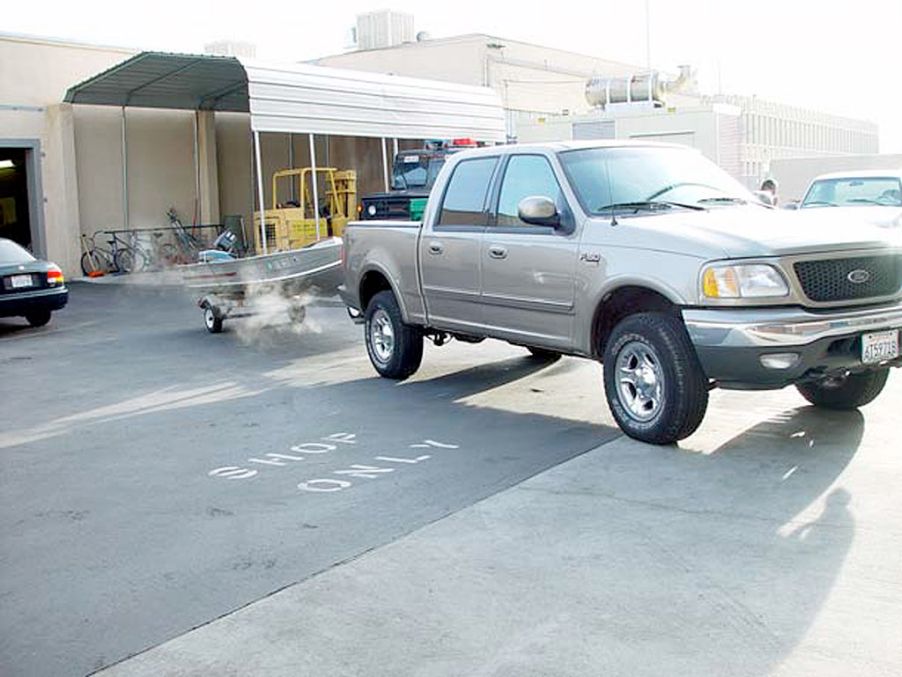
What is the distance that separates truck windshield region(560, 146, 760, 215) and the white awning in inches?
502

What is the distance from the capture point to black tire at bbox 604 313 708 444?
6625 mm

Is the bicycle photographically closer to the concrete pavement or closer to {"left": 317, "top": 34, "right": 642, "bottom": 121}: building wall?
{"left": 317, "top": 34, "right": 642, "bottom": 121}: building wall

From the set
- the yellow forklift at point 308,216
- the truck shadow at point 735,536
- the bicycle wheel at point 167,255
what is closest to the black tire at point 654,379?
the truck shadow at point 735,536

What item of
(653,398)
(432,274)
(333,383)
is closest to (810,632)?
(653,398)

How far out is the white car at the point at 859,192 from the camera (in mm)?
14328

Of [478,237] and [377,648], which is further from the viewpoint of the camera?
[478,237]

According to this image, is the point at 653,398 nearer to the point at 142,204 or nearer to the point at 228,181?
the point at 142,204

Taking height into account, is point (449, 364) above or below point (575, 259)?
below

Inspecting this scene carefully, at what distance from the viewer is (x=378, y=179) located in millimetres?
28062

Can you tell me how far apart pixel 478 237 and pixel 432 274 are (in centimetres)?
76

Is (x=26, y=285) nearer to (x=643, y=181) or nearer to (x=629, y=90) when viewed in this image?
(x=643, y=181)

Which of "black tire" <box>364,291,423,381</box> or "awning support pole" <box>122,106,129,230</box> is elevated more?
"awning support pole" <box>122,106,129,230</box>

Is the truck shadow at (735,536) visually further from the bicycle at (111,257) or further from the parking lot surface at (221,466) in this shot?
the bicycle at (111,257)

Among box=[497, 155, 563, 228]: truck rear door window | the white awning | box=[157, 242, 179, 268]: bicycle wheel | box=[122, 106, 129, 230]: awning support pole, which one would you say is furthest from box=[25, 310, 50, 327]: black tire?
box=[497, 155, 563, 228]: truck rear door window
